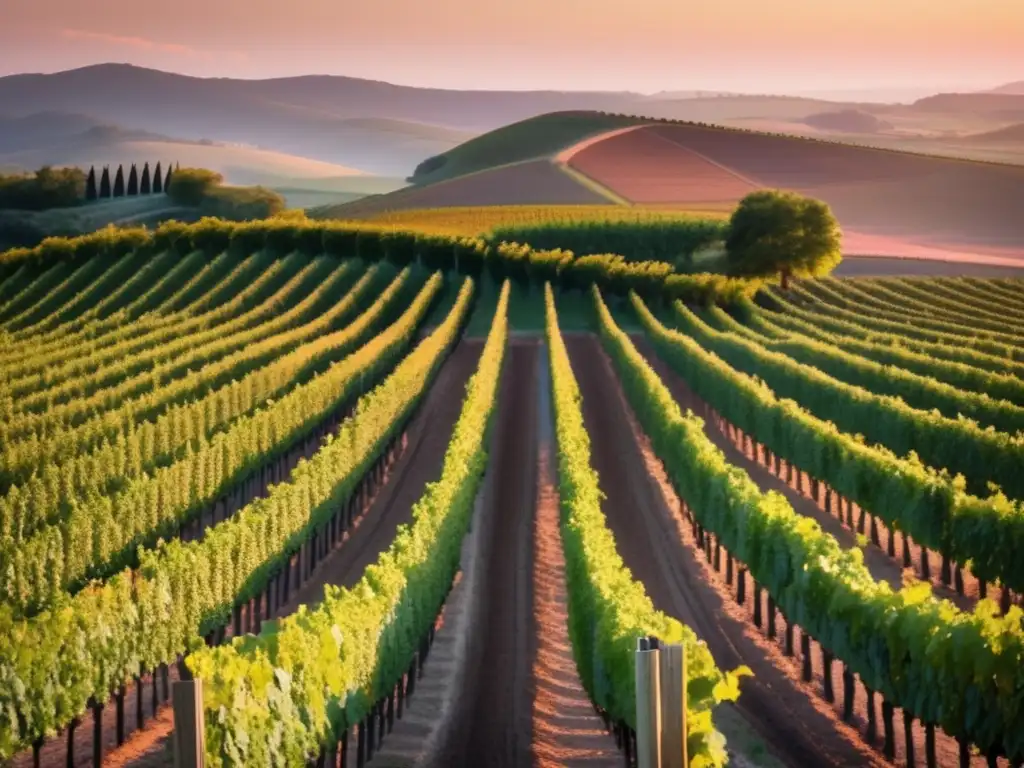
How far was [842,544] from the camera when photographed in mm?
38062

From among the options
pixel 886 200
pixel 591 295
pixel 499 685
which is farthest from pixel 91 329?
pixel 886 200

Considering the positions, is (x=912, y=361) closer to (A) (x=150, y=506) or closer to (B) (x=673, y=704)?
(A) (x=150, y=506)

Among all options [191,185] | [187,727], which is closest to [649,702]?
[187,727]

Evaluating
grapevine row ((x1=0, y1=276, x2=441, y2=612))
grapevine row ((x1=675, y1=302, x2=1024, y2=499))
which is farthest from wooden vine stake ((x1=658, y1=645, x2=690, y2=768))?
grapevine row ((x1=675, y1=302, x2=1024, y2=499))

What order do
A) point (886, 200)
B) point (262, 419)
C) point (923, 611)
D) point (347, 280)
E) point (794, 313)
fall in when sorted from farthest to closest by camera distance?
point (886, 200) < point (347, 280) < point (794, 313) < point (262, 419) < point (923, 611)

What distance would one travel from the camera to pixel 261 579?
32.1 m

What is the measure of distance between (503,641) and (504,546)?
24.6 ft

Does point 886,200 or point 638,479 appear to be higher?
point 886,200

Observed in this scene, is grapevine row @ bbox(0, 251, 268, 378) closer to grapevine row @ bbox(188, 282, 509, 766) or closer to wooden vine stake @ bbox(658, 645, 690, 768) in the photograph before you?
grapevine row @ bbox(188, 282, 509, 766)

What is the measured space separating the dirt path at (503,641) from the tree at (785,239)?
174 ft

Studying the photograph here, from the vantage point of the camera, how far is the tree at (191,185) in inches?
6166

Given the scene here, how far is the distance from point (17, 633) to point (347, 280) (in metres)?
77.2

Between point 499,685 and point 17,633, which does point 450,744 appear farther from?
point 17,633

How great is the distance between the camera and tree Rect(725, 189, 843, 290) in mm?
98875
